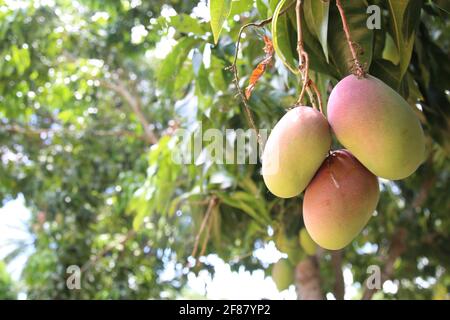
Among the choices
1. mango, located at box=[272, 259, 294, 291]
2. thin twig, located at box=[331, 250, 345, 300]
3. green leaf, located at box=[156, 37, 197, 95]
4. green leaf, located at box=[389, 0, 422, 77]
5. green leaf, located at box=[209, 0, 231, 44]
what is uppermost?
green leaf, located at box=[209, 0, 231, 44]

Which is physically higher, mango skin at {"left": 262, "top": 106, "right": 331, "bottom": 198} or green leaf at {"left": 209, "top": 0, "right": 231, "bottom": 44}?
green leaf at {"left": 209, "top": 0, "right": 231, "bottom": 44}

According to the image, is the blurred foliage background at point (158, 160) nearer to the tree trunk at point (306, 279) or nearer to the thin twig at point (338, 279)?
the thin twig at point (338, 279)

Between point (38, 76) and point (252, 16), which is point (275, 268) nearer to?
point (252, 16)

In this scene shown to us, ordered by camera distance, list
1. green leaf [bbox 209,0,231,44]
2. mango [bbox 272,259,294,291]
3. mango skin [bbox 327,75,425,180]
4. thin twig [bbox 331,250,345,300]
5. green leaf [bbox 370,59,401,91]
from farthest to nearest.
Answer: thin twig [bbox 331,250,345,300] → mango [bbox 272,259,294,291] → green leaf [bbox 370,59,401,91] → green leaf [bbox 209,0,231,44] → mango skin [bbox 327,75,425,180]

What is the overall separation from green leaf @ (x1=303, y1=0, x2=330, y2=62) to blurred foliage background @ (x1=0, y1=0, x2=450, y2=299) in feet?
0.40

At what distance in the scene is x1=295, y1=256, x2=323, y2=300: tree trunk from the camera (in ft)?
6.95

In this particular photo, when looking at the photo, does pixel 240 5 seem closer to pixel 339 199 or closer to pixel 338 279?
pixel 339 199

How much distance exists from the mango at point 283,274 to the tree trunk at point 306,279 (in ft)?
0.18

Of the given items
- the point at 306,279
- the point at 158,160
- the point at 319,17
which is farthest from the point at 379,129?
the point at 306,279

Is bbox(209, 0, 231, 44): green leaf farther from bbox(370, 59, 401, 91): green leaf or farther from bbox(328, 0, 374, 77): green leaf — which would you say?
bbox(370, 59, 401, 91): green leaf

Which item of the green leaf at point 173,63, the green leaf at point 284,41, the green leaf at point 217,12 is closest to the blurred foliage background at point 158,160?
the green leaf at point 173,63

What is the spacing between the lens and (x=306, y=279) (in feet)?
7.02

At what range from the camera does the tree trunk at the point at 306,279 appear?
2119mm

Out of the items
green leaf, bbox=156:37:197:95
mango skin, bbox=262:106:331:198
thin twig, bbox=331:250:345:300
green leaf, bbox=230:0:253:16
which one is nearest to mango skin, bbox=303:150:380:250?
mango skin, bbox=262:106:331:198
